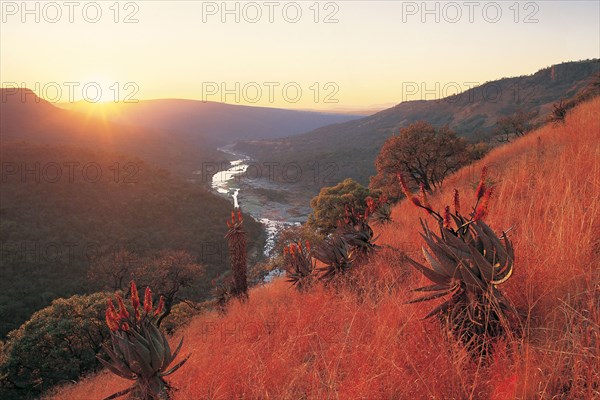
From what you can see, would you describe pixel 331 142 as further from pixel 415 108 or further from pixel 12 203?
pixel 12 203

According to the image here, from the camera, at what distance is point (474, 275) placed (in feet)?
6.80

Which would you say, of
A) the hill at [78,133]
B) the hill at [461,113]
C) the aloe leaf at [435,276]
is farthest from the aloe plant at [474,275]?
the hill at [78,133]

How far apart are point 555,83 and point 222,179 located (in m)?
93.0

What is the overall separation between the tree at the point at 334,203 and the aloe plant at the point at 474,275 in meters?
18.2

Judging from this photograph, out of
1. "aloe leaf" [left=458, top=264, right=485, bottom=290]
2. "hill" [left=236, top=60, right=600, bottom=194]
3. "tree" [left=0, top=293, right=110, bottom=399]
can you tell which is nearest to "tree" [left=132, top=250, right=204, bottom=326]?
"tree" [left=0, top=293, right=110, bottom=399]

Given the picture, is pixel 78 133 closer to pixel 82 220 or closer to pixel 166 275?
pixel 82 220

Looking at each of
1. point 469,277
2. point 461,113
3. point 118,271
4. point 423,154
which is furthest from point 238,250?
point 461,113

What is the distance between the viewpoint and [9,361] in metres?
13.4

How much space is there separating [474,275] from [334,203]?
1981cm

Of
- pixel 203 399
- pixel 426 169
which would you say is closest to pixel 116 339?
pixel 203 399

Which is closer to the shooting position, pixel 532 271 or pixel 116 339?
pixel 532 271

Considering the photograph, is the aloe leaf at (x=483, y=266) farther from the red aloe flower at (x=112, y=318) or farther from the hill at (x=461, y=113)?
the hill at (x=461, y=113)

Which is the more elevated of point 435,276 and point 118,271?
point 435,276

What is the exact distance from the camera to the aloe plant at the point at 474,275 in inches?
79.7
